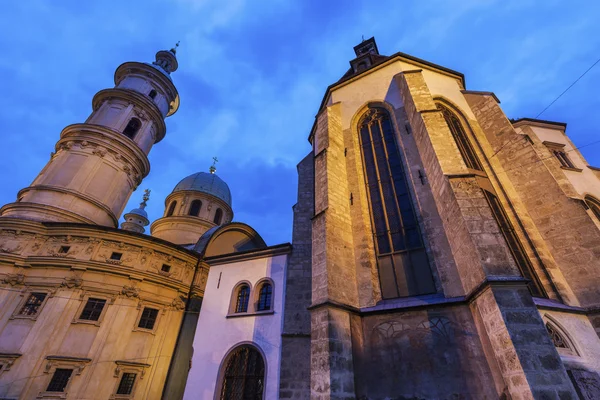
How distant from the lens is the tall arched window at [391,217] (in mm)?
7816

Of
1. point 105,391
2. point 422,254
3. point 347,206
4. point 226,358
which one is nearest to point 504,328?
point 422,254

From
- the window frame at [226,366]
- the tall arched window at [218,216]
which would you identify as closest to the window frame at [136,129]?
the tall arched window at [218,216]

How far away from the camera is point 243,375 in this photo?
31.4 feet

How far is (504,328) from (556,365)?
0.79 meters

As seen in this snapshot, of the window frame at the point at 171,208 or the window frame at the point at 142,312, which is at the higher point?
the window frame at the point at 171,208

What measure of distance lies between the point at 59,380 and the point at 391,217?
15.0 meters

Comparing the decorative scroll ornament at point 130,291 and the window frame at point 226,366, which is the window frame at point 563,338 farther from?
the decorative scroll ornament at point 130,291

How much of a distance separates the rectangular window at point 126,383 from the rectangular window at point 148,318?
2.02 m

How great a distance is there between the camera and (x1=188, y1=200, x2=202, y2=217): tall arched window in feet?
91.3

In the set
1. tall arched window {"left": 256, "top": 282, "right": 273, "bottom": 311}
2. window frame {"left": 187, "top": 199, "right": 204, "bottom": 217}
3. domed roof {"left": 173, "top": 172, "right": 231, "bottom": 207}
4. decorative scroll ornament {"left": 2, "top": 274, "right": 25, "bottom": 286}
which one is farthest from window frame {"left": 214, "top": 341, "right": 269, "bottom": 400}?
domed roof {"left": 173, "top": 172, "right": 231, "bottom": 207}

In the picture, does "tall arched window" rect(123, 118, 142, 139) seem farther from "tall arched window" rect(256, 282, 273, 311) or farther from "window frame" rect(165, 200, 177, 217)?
"tall arched window" rect(256, 282, 273, 311)

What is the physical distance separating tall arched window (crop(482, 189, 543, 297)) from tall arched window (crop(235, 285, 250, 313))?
360 inches

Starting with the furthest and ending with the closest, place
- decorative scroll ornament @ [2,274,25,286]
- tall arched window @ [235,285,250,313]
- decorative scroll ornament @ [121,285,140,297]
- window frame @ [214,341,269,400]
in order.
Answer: decorative scroll ornament @ [121,285,140,297] < decorative scroll ornament @ [2,274,25,286] < tall arched window @ [235,285,250,313] < window frame @ [214,341,269,400]

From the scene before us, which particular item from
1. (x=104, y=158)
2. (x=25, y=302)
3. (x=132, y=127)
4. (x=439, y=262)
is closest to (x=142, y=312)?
(x=25, y=302)
